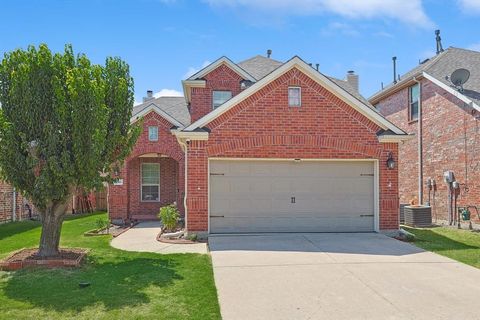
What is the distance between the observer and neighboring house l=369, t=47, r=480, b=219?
48.6 ft

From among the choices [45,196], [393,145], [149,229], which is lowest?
[149,229]

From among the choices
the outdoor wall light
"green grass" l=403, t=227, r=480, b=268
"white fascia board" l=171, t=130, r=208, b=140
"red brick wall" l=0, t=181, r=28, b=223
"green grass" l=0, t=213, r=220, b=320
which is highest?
"white fascia board" l=171, t=130, r=208, b=140

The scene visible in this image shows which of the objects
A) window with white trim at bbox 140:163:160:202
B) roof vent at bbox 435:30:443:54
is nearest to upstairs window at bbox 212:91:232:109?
window with white trim at bbox 140:163:160:202

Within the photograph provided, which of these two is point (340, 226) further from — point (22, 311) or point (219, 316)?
point (22, 311)

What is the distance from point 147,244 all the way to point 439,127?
12.0 m

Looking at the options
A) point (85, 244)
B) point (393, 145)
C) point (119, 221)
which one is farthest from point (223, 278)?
point (119, 221)

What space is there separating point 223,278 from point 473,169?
11106 millimetres

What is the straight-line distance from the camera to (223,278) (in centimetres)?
747

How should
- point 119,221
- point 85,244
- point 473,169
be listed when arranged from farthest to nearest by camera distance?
point 119,221
point 473,169
point 85,244

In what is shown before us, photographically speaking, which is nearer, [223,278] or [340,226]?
[223,278]

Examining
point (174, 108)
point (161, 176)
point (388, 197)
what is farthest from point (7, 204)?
point (388, 197)

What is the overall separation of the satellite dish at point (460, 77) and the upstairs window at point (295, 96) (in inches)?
269

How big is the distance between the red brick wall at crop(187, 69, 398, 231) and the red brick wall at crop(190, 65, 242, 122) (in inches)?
195

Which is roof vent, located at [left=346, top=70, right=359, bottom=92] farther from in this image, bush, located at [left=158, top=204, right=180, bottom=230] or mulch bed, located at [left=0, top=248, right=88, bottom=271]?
mulch bed, located at [left=0, top=248, right=88, bottom=271]
